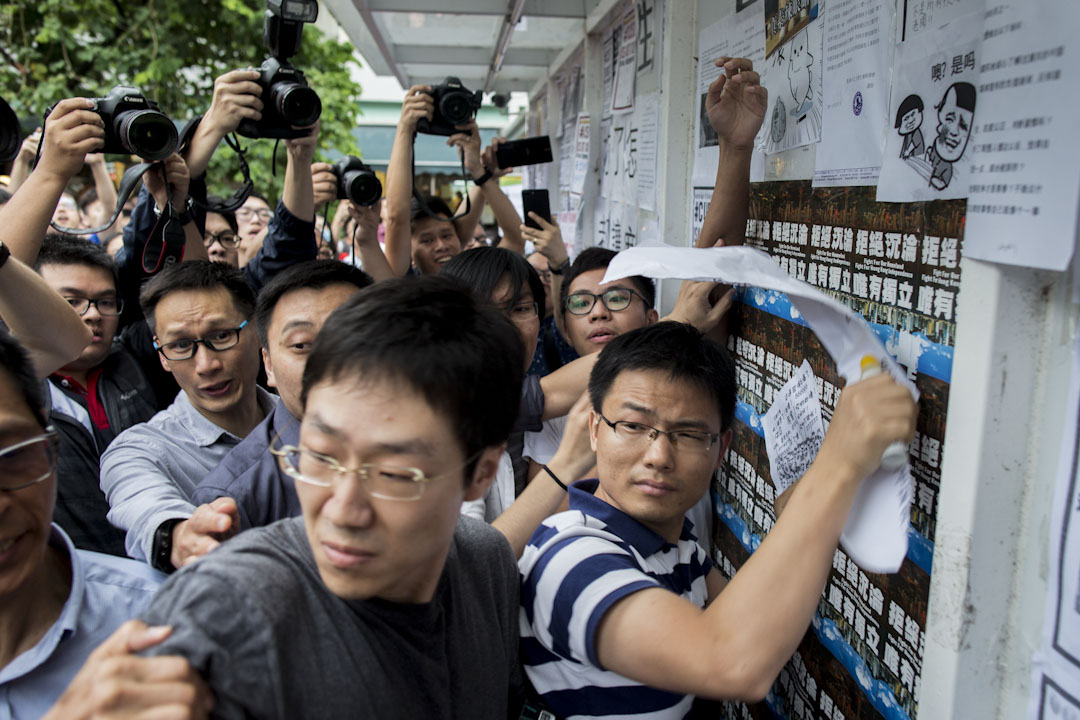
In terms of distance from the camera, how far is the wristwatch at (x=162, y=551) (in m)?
1.30

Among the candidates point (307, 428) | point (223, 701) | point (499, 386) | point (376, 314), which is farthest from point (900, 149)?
point (223, 701)

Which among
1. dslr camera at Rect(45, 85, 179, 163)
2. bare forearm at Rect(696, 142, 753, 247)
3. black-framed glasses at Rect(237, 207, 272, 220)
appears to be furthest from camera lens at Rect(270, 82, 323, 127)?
black-framed glasses at Rect(237, 207, 272, 220)

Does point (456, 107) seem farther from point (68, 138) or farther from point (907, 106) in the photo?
point (907, 106)

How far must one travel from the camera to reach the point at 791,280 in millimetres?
1091

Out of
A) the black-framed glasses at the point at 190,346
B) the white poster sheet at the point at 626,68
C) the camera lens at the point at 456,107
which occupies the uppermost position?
the white poster sheet at the point at 626,68

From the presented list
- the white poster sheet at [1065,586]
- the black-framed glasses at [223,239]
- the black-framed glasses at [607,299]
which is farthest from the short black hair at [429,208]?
the white poster sheet at [1065,586]

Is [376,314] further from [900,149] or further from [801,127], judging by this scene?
[801,127]

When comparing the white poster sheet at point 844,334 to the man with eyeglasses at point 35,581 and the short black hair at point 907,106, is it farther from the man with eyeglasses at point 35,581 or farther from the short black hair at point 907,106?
the man with eyeglasses at point 35,581

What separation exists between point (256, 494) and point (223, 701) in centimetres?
67

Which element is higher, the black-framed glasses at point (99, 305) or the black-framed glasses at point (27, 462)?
the black-framed glasses at point (99, 305)

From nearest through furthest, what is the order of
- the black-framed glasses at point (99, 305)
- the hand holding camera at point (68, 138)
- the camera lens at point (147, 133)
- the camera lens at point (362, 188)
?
1. the hand holding camera at point (68, 138)
2. the camera lens at point (147, 133)
3. the black-framed glasses at point (99, 305)
4. the camera lens at point (362, 188)

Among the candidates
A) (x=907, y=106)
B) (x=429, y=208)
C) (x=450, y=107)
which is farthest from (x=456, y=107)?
(x=907, y=106)

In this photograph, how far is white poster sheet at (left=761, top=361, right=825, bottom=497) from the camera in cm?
148

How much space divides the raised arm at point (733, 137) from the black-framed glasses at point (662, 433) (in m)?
0.61
